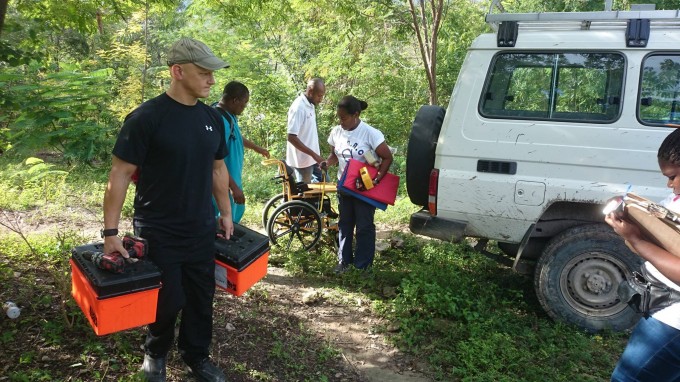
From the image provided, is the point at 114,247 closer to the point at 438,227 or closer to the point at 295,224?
the point at 438,227

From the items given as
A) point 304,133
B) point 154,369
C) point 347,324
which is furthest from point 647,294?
point 304,133

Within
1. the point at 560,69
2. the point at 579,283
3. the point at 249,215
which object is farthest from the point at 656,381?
the point at 249,215

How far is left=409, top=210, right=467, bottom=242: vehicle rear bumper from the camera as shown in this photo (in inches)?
161

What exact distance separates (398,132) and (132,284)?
9.98 m

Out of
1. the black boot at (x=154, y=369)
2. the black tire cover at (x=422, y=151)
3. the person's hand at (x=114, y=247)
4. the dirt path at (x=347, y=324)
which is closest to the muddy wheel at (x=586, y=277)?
the black tire cover at (x=422, y=151)

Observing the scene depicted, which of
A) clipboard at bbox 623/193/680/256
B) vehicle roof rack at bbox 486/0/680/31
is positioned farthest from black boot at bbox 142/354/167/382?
vehicle roof rack at bbox 486/0/680/31

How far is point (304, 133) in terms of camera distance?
5723mm

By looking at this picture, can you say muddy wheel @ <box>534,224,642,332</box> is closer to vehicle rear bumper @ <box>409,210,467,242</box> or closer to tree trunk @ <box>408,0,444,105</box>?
vehicle rear bumper @ <box>409,210,467,242</box>

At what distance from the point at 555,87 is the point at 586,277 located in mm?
1561

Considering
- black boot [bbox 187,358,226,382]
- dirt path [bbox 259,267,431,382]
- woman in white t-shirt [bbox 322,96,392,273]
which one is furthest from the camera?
woman in white t-shirt [bbox 322,96,392,273]

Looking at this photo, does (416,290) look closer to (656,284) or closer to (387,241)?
(387,241)

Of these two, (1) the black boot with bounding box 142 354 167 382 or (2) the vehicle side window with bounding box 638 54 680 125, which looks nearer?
(1) the black boot with bounding box 142 354 167 382

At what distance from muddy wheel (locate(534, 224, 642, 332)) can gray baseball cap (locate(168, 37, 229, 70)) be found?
306 cm

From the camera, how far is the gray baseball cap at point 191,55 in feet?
7.79
